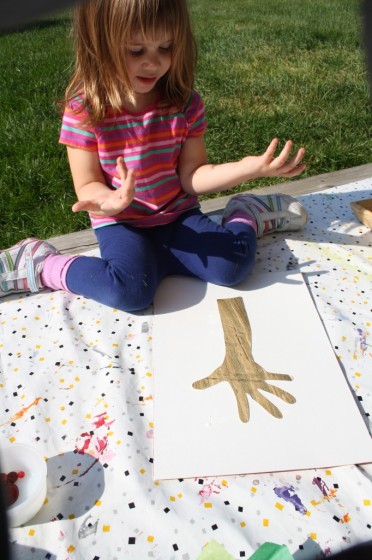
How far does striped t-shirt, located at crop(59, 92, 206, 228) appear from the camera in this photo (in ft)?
3.36

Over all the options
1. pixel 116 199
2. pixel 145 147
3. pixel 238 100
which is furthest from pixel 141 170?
pixel 238 100

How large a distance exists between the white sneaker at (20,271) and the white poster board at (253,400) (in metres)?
0.25

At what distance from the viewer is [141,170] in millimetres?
1062

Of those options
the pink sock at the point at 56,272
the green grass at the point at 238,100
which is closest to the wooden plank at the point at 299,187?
the green grass at the point at 238,100

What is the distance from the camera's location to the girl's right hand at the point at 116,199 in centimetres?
88

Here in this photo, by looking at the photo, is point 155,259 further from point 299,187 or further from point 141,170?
point 299,187

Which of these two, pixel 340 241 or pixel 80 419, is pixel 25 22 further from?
pixel 340 241

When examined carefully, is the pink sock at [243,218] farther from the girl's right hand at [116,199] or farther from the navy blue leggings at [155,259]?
the girl's right hand at [116,199]

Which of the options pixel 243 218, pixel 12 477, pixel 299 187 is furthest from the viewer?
pixel 299 187

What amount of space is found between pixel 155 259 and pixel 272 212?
0.31 m

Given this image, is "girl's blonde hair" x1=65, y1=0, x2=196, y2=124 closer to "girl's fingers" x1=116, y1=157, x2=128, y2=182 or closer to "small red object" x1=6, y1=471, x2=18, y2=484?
"girl's fingers" x1=116, y1=157, x2=128, y2=182

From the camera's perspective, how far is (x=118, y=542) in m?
0.60

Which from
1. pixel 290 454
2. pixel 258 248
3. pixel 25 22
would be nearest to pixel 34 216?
pixel 258 248

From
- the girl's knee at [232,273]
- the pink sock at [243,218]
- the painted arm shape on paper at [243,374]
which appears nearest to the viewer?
the painted arm shape on paper at [243,374]
